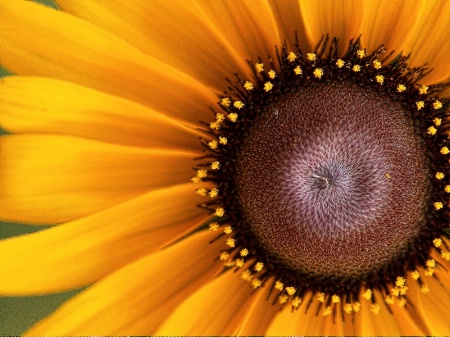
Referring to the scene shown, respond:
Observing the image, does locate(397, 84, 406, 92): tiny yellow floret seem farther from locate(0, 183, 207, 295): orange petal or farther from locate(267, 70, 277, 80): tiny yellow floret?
locate(0, 183, 207, 295): orange petal

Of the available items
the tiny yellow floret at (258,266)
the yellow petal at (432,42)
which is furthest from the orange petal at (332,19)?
the tiny yellow floret at (258,266)

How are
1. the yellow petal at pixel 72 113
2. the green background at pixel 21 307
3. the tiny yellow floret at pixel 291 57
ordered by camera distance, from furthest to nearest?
the green background at pixel 21 307, the tiny yellow floret at pixel 291 57, the yellow petal at pixel 72 113

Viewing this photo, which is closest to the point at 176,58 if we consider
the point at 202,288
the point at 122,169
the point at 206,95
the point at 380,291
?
the point at 206,95

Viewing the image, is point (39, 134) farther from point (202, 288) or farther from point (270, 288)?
point (270, 288)

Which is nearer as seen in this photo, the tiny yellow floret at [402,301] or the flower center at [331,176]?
the flower center at [331,176]

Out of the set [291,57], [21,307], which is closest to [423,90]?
[291,57]

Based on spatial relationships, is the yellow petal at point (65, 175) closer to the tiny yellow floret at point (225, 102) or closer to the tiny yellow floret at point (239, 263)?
the tiny yellow floret at point (225, 102)

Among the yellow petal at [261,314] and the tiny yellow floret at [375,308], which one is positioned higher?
the tiny yellow floret at [375,308]
